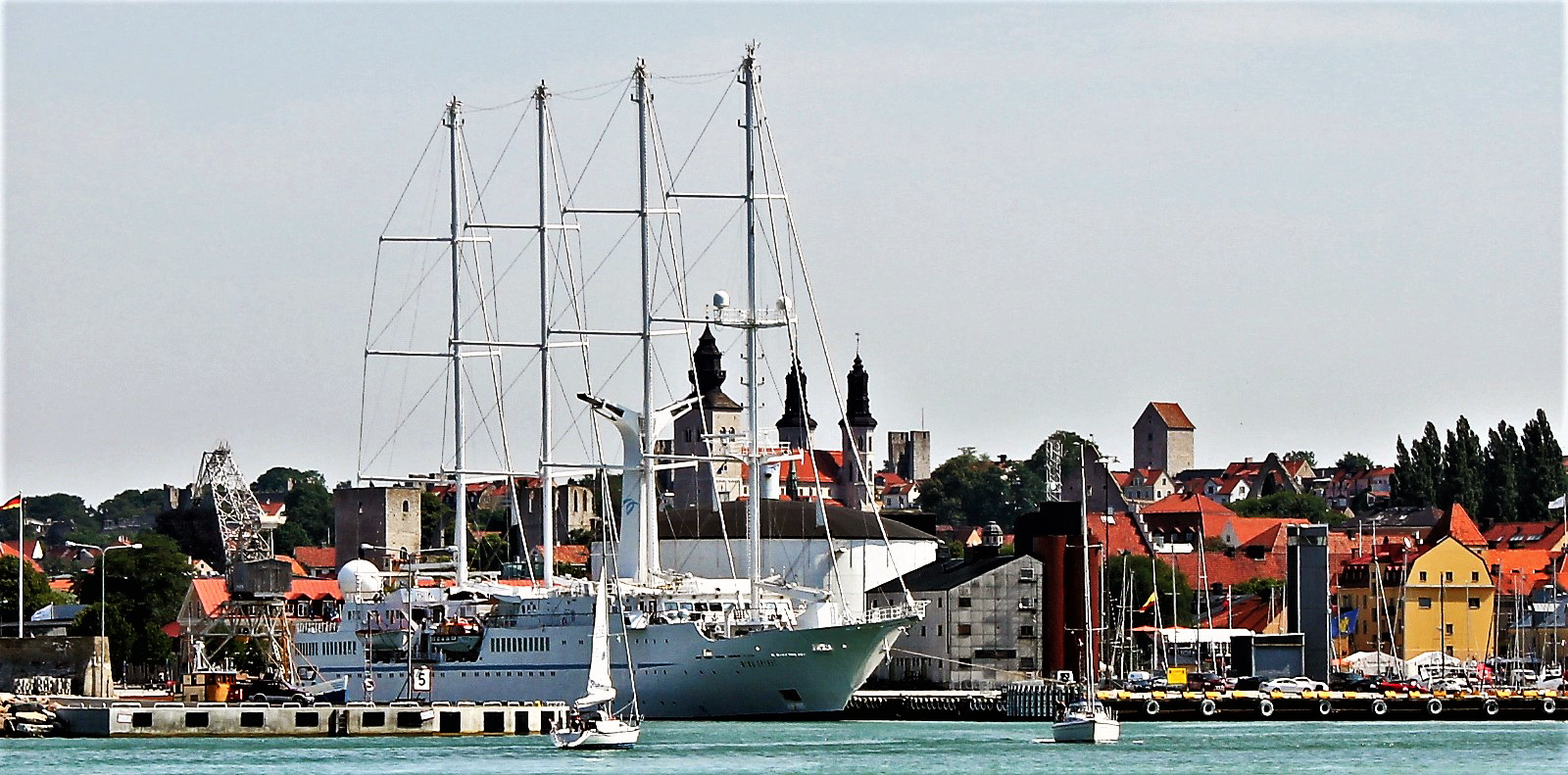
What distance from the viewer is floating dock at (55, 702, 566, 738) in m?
79.8

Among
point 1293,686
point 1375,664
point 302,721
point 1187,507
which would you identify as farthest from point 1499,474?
point 302,721

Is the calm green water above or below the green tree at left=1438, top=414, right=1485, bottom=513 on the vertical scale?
below

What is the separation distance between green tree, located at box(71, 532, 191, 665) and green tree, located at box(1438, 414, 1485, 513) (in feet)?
227

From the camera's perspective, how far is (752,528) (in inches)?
3374

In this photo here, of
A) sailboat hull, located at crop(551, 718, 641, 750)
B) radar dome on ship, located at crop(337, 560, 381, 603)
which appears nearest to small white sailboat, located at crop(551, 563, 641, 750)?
sailboat hull, located at crop(551, 718, 641, 750)

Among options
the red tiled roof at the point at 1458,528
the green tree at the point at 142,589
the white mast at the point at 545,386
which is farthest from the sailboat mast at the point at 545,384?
the red tiled roof at the point at 1458,528

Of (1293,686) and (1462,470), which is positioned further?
(1462,470)

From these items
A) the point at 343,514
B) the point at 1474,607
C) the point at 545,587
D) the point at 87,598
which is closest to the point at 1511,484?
the point at 1474,607

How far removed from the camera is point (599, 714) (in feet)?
245

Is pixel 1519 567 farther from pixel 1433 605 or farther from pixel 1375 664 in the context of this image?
pixel 1375 664

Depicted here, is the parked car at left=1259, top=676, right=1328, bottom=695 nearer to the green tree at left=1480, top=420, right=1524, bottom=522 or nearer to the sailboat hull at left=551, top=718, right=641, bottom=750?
the sailboat hull at left=551, top=718, right=641, bottom=750

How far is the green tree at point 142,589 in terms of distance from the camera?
122 m

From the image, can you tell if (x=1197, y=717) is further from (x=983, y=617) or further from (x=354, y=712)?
(x=354, y=712)

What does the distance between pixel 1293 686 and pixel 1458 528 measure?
54515 mm
